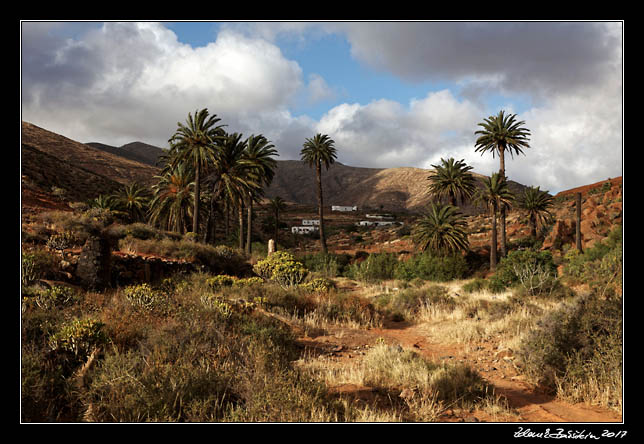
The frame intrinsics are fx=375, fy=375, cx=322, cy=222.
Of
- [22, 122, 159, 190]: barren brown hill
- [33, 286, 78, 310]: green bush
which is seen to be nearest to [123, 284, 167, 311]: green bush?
[33, 286, 78, 310]: green bush

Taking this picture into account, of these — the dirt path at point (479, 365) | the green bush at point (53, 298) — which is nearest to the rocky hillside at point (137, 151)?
the green bush at point (53, 298)

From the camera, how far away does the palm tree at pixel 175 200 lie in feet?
109

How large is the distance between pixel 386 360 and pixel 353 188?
535ft

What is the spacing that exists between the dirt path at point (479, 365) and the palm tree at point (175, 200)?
83.5ft

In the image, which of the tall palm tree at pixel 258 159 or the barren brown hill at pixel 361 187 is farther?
the barren brown hill at pixel 361 187

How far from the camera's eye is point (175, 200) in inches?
1323

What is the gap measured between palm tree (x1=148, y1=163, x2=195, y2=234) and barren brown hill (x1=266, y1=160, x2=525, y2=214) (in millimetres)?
102894

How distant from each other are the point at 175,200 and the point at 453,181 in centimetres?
2586

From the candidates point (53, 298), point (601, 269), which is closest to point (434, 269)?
point (601, 269)

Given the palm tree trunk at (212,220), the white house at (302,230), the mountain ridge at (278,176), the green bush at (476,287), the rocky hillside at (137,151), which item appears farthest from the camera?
the rocky hillside at (137,151)

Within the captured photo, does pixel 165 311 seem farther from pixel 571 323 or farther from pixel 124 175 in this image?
pixel 124 175

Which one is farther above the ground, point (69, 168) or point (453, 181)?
point (69, 168)

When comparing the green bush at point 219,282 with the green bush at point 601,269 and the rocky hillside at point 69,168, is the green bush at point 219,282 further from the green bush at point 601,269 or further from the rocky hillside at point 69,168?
the rocky hillside at point 69,168

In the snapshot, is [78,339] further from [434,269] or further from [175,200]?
[175,200]
